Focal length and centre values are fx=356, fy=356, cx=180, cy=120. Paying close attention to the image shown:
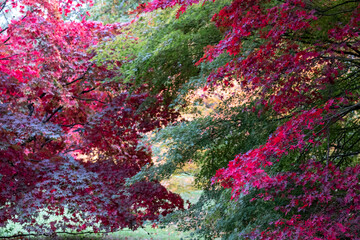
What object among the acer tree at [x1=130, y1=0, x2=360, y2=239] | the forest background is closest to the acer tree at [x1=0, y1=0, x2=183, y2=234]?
the forest background

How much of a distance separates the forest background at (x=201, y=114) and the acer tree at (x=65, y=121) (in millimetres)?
25

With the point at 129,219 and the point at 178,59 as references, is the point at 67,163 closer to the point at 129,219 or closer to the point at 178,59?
the point at 129,219

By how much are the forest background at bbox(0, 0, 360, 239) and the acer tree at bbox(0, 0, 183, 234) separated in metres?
0.02

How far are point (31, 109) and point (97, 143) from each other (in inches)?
51.7

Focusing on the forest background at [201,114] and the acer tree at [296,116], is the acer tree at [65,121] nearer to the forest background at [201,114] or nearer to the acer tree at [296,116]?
the forest background at [201,114]

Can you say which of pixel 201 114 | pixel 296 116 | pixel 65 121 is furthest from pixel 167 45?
pixel 65 121

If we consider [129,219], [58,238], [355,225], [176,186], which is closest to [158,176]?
[129,219]

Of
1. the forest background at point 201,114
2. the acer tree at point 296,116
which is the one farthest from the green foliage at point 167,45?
the acer tree at point 296,116

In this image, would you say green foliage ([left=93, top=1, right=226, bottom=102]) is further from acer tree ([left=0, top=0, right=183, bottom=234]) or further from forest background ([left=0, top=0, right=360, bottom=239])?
acer tree ([left=0, top=0, right=183, bottom=234])

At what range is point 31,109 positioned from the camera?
6.20 m

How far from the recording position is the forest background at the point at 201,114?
2.94 metres

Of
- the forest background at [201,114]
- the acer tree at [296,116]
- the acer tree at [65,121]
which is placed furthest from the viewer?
the acer tree at [65,121]

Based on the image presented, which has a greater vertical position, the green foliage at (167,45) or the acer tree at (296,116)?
the green foliage at (167,45)

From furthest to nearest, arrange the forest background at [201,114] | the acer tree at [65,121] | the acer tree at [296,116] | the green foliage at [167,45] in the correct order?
the acer tree at [65,121] → the green foliage at [167,45] → the forest background at [201,114] → the acer tree at [296,116]
